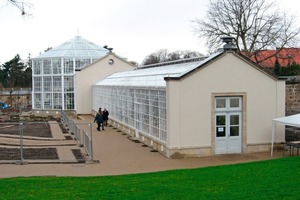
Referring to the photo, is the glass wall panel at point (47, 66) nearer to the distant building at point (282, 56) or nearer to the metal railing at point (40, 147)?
the metal railing at point (40, 147)

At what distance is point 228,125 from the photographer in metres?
18.6

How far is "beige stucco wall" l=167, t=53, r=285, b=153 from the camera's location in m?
17.8

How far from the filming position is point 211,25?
4250 cm

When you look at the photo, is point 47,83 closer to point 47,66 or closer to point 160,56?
point 47,66

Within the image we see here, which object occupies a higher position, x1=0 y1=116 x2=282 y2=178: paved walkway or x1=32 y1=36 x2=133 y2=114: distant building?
x1=32 y1=36 x2=133 y2=114: distant building

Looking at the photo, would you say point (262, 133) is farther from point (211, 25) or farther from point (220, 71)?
point (211, 25)

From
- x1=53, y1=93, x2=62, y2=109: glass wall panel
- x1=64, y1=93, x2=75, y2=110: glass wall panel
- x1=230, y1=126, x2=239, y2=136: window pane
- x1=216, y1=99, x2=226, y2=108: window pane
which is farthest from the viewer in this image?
x1=53, y1=93, x2=62, y2=109: glass wall panel

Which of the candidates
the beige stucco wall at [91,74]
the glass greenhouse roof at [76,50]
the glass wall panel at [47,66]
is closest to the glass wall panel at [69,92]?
the beige stucco wall at [91,74]

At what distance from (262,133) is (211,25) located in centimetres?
2509

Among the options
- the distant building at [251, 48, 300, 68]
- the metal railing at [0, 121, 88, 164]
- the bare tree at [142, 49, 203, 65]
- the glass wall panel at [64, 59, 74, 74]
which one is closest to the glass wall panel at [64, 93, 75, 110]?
the glass wall panel at [64, 59, 74, 74]

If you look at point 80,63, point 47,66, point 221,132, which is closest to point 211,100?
point 221,132

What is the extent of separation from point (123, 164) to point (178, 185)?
5898 mm

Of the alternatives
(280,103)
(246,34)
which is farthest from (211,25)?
(280,103)

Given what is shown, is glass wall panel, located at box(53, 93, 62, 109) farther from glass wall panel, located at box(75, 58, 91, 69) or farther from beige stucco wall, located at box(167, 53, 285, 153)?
beige stucco wall, located at box(167, 53, 285, 153)
